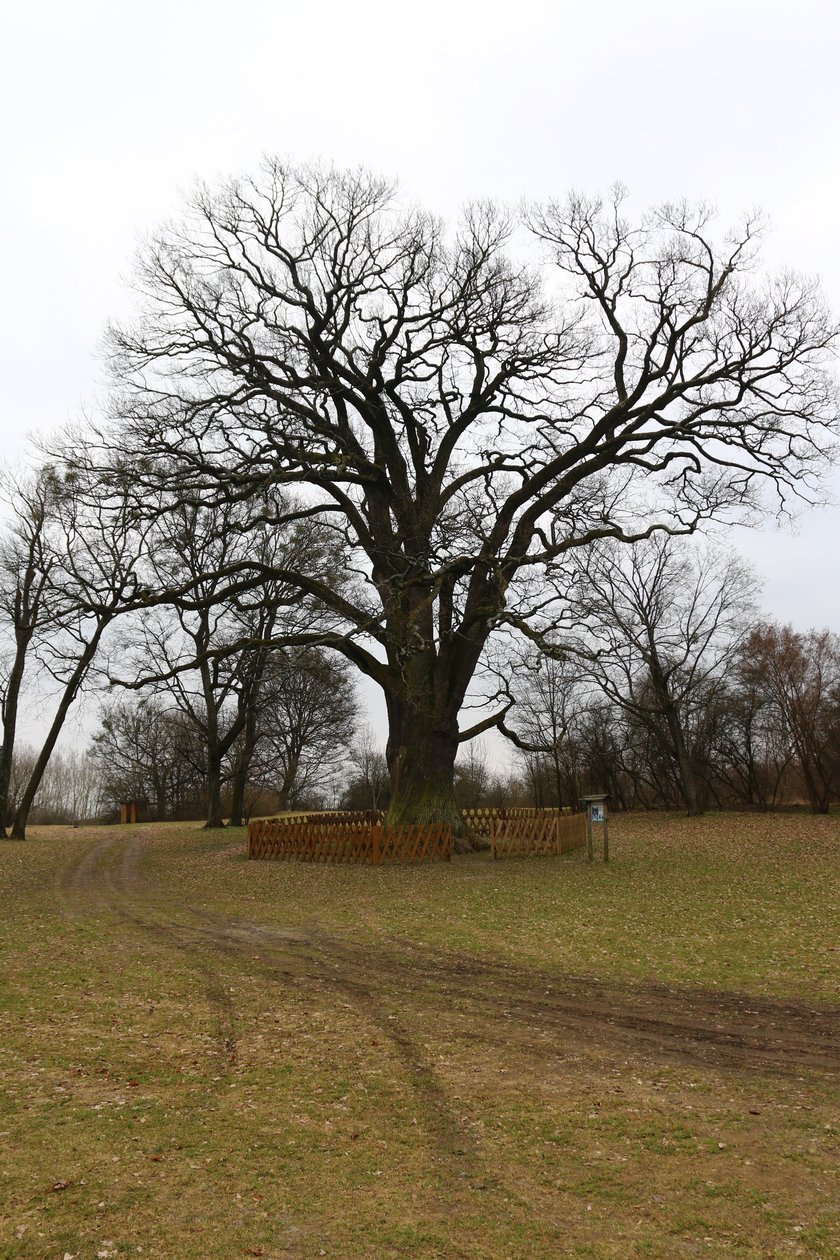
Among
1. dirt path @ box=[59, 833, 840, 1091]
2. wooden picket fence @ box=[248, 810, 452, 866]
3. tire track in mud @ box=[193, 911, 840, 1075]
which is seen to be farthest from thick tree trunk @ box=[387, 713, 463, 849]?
tire track in mud @ box=[193, 911, 840, 1075]

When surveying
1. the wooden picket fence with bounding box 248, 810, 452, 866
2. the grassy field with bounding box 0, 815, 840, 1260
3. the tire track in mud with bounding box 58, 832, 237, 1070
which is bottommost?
the grassy field with bounding box 0, 815, 840, 1260

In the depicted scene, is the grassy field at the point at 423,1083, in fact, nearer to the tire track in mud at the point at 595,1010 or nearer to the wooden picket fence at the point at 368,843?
the tire track in mud at the point at 595,1010

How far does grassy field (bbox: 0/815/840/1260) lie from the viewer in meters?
4.24

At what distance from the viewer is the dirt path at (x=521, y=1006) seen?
22.6 ft

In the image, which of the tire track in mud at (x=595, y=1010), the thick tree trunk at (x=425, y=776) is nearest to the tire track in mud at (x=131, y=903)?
the tire track in mud at (x=595, y=1010)

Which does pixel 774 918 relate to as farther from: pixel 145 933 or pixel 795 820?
pixel 795 820

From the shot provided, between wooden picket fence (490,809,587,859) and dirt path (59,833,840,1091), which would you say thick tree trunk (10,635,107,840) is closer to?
wooden picket fence (490,809,587,859)

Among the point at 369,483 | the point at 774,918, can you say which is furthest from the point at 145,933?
the point at 369,483

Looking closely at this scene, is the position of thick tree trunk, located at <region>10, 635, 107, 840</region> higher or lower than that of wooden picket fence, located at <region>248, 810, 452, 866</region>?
higher

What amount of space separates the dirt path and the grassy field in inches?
1.5

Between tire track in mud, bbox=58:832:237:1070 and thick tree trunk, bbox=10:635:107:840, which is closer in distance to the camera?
tire track in mud, bbox=58:832:237:1070

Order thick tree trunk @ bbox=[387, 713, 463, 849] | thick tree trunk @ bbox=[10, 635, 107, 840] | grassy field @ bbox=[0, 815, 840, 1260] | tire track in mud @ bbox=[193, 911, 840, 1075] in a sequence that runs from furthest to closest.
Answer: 1. thick tree trunk @ bbox=[10, 635, 107, 840]
2. thick tree trunk @ bbox=[387, 713, 463, 849]
3. tire track in mud @ bbox=[193, 911, 840, 1075]
4. grassy field @ bbox=[0, 815, 840, 1260]

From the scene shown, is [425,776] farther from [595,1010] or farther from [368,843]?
[595,1010]

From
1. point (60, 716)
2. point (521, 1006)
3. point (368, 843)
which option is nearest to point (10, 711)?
point (60, 716)
